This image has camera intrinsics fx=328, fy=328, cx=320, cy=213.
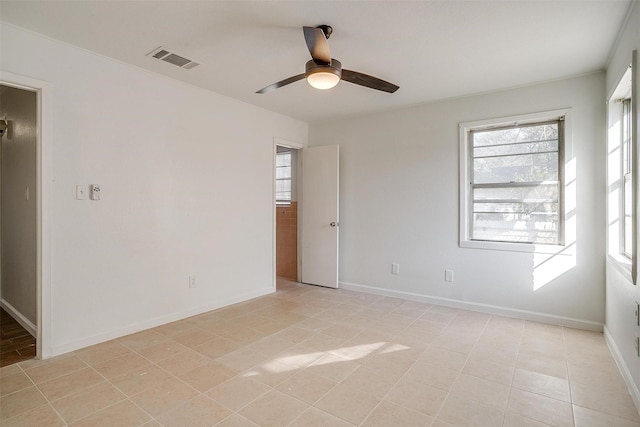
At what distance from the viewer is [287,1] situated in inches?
82.8

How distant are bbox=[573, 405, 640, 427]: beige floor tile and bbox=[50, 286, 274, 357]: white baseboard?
3341 mm

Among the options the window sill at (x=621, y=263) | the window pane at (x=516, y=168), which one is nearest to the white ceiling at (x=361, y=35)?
the window pane at (x=516, y=168)

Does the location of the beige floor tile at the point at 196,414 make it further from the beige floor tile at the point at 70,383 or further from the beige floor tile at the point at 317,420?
the beige floor tile at the point at 70,383

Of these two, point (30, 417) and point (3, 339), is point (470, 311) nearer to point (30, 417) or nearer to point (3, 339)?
point (30, 417)

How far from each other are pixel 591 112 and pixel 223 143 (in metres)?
3.88

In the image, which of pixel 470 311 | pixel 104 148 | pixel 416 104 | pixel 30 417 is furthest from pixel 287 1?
pixel 470 311

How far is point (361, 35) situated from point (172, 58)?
1689 mm

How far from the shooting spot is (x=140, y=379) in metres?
2.29

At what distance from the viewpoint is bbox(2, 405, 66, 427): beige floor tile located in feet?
5.98

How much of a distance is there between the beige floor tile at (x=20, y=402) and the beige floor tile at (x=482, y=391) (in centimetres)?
262

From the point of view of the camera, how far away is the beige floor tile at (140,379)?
218 cm

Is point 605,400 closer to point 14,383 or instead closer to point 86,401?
point 86,401

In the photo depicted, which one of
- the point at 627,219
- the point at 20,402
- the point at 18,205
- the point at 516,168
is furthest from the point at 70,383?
the point at 516,168

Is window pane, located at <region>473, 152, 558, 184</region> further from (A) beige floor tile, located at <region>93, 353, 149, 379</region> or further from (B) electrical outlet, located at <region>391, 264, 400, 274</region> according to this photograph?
(A) beige floor tile, located at <region>93, 353, 149, 379</region>
